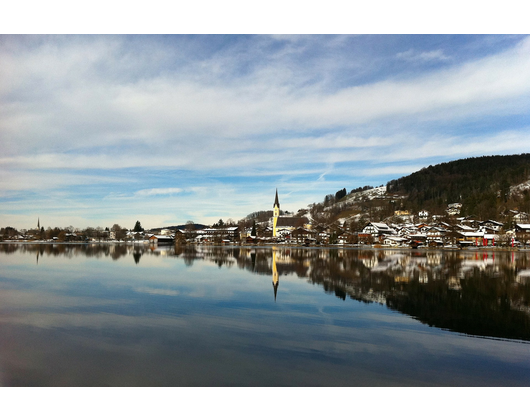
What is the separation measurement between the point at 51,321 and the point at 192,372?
5.52m

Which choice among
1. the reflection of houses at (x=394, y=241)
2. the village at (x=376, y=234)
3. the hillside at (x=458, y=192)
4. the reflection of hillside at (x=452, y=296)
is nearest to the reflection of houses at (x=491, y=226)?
the village at (x=376, y=234)

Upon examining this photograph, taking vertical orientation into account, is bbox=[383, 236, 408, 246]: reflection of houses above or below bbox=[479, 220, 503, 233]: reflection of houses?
below

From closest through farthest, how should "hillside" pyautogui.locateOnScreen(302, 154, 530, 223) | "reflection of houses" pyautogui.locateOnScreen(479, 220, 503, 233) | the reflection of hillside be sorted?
the reflection of hillside → "reflection of houses" pyautogui.locateOnScreen(479, 220, 503, 233) → "hillside" pyautogui.locateOnScreen(302, 154, 530, 223)

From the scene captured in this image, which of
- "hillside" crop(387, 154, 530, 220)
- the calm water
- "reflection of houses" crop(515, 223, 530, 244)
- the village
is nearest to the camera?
the calm water

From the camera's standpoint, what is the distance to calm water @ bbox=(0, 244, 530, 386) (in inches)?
219

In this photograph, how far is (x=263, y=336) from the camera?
25.1ft

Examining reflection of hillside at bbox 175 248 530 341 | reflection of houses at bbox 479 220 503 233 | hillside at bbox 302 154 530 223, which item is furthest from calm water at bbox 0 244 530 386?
hillside at bbox 302 154 530 223

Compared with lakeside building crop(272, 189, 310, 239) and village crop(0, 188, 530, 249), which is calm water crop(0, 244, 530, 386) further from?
lakeside building crop(272, 189, 310, 239)

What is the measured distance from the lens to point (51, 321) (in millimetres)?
8891

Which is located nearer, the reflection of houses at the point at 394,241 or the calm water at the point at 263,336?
the calm water at the point at 263,336

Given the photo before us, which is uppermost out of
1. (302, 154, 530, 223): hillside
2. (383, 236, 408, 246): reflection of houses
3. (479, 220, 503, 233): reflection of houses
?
(302, 154, 530, 223): hillside

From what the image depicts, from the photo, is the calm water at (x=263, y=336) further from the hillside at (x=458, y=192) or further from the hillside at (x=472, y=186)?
the hillside at (x=472, y=186)

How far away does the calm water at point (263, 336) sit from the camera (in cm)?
557
